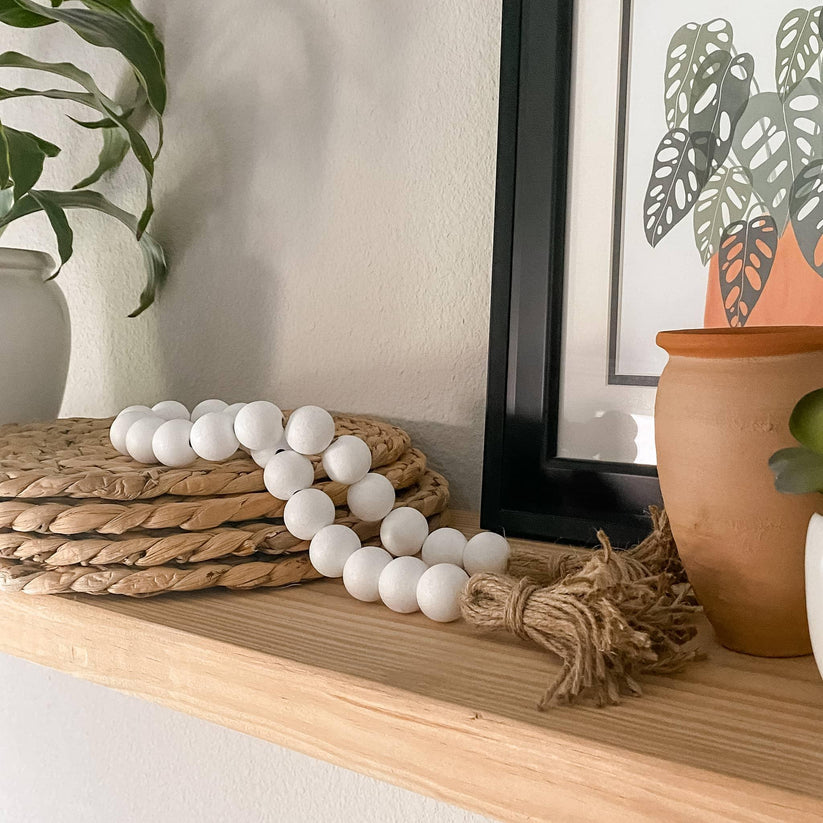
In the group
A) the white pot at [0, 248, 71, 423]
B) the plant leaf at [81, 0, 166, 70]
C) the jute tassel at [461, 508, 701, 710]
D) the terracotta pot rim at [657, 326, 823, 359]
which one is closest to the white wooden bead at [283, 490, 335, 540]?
the jute tassel at [461, 508, 701, 710]

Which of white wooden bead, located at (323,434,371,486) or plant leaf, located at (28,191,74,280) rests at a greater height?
plant leaf, located at (28,191,74,280)

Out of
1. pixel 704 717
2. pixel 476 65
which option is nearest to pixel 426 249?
pixel 476 65

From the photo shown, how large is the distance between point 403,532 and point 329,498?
47 mm

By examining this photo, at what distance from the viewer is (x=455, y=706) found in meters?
0.30

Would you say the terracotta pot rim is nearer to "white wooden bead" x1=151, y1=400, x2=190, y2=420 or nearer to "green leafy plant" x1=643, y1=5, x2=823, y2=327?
"green leafy plant" x1=643, y1=5, x2=823, y2=327

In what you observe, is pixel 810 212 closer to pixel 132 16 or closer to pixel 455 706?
pixel 455 706

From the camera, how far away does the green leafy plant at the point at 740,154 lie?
445 millimetres

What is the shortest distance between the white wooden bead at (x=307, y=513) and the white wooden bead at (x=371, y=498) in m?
0.02

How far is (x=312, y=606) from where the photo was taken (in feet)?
1.41

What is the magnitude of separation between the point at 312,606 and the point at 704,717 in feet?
0.68

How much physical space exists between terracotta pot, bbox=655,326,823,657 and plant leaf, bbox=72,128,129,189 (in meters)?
0.60

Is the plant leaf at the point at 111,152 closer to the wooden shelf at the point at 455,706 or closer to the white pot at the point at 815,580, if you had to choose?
the wooden shelf at the point at 455,706

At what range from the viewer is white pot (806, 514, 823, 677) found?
0.92 feet

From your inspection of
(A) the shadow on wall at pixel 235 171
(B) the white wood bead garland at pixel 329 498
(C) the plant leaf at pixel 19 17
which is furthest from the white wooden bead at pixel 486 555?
(C) the plant leaf at pixel 19 17
